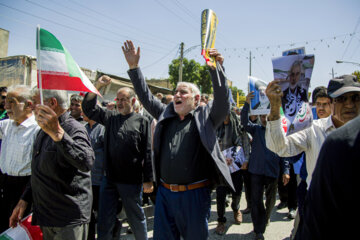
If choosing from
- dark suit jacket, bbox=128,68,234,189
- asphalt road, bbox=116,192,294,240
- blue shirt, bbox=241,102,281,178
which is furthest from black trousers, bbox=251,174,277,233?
dark suit jacket, bbox=128,68,234,189

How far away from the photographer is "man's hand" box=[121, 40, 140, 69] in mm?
2965

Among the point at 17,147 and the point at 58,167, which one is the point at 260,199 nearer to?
the point at 58,167

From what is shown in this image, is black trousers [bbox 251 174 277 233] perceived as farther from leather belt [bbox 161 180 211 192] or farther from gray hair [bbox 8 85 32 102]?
gray hair [bbox 8 85 32 102]

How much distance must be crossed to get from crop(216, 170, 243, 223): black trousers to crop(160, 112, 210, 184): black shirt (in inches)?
74.2

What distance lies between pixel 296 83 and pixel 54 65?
7.13 feet

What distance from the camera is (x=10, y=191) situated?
301 centimetres

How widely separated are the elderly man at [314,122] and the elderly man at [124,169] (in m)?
1.89

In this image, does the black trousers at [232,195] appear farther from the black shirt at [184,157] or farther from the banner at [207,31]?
the banner at [207,31]

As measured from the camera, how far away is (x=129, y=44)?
3006mm

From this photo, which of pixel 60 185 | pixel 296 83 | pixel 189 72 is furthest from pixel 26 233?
pixel 189 72

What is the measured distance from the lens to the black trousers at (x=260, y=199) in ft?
12.6

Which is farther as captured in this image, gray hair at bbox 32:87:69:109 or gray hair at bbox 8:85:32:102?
gray hair at bbox 8:85:32:102

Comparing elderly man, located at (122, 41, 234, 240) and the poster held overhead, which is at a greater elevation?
the poster held overhead

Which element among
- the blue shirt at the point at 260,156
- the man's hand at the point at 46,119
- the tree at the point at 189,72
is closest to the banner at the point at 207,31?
the man's hand at the point at 46,119
